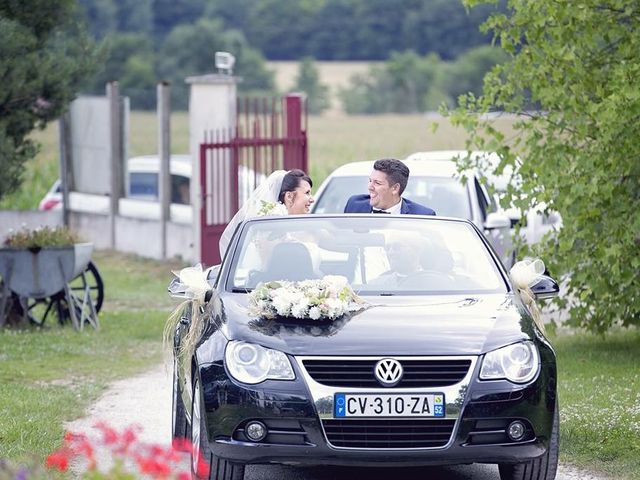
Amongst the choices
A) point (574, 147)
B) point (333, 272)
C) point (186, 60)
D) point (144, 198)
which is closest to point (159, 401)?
point (333, 272)

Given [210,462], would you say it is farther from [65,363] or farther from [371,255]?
[65,363]

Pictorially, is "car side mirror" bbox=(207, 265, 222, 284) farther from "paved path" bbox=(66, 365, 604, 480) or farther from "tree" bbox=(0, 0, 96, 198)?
"tree" bbox=(0, 0, 96, 198)

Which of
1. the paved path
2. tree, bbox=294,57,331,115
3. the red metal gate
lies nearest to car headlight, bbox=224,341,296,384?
the paved path

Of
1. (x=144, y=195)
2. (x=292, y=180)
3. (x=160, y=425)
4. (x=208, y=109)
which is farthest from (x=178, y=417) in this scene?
(x=144, y=195)

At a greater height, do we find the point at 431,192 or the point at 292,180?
the point at 292,180

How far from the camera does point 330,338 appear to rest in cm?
699

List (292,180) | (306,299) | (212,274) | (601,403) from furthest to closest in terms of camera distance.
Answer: (292,180) < (601,403) < (212,274) < (306,299)

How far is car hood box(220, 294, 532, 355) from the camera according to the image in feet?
22.7

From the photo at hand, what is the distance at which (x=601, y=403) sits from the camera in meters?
9.97

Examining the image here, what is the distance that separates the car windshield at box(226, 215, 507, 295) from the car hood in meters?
0.40

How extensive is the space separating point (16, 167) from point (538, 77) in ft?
17.9

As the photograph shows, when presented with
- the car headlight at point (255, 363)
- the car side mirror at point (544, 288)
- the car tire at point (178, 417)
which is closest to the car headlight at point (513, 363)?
the car headlight at point (255, 363)

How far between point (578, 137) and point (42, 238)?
554 cm

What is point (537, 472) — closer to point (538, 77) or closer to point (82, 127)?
point (538, 77)
